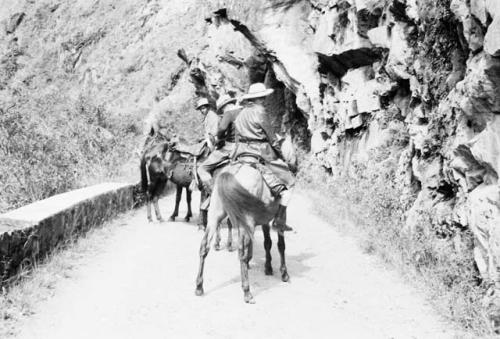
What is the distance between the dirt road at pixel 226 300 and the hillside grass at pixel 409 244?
207 millimetres

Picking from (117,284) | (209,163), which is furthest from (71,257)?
(209,163)

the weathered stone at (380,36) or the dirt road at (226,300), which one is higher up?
the weathered stone at (380,36)

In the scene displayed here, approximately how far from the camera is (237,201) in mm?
6484

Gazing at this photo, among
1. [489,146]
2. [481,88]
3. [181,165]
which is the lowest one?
[181,165]

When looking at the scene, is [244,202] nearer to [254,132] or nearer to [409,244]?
[254,132]

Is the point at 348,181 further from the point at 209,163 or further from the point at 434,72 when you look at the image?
the point at 209,163

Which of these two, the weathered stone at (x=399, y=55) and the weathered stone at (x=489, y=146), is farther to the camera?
the weathered stone at (x=399, y=55)

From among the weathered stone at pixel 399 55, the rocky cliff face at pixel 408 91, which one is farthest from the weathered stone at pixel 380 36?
the weathered stone at pixel 399 55

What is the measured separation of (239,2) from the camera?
17.4 meters

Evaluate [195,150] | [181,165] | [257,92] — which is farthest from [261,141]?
[181,165]

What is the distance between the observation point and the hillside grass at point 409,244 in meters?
5.58

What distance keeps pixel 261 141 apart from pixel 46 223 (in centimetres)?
312

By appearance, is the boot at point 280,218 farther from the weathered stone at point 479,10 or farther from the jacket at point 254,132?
the weathered stone at point 479,10

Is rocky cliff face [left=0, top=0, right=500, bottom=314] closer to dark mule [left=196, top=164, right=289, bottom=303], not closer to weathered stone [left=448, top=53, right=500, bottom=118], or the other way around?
weathered stone [left=448, top=53, right=500, bottom=118]
